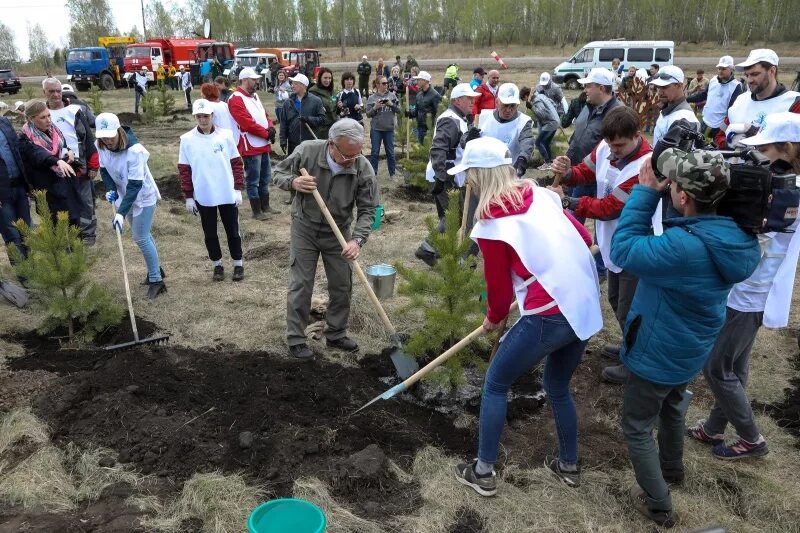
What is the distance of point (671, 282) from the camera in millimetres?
2531

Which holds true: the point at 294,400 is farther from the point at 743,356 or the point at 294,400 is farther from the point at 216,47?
the point at 216,47

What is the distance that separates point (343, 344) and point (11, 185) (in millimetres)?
3769

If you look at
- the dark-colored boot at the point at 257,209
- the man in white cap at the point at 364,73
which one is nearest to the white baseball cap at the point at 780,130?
the dark-colored boot at the point at 257,209

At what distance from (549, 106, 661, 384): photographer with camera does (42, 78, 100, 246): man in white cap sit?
5434mm

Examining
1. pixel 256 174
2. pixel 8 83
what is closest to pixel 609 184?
pixel 256 174

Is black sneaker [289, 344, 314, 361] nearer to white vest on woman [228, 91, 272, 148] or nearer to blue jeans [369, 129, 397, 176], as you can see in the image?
A: white vest on woman [228, 91, 272, 148]

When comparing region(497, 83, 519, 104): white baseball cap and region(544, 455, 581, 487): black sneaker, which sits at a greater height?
region(497, 83, 519, 104): white baseball cap

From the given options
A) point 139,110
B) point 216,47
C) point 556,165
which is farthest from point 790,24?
point 556,165

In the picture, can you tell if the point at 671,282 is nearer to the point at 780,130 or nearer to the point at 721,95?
the point at 780,130

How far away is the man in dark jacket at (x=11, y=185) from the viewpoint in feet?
18.9

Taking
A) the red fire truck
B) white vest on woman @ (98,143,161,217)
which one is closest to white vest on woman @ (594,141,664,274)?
white vest on woman @ (98,143,161,217)

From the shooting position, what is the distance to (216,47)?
3344cm

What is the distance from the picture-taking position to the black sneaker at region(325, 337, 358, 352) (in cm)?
508

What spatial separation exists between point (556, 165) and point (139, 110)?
19.6 m
